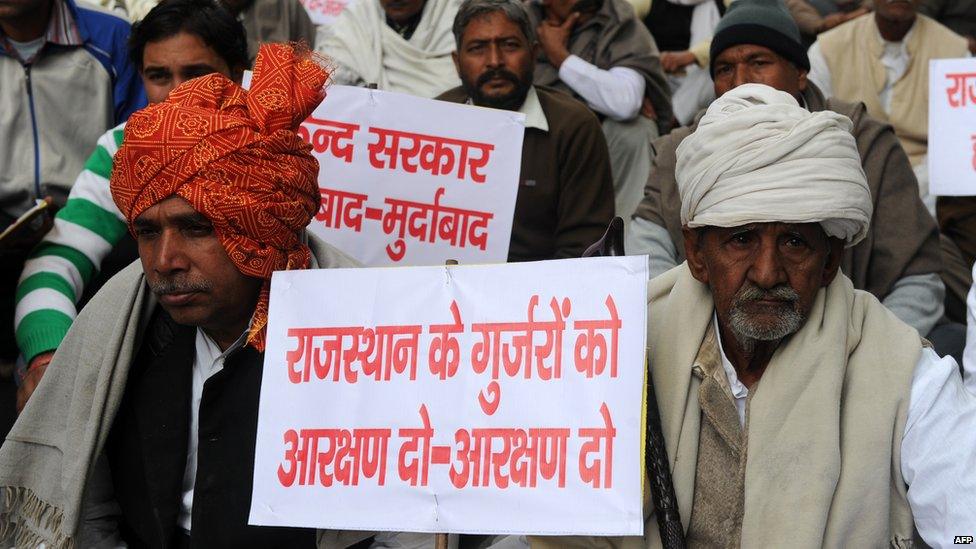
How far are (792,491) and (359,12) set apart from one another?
4791mm

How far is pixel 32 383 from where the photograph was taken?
4656 mm

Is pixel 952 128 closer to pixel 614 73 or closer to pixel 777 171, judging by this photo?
pixel 777 171

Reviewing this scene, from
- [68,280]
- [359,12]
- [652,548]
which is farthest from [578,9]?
[652,548]

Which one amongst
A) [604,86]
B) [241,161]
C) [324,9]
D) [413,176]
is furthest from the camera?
[324,9]

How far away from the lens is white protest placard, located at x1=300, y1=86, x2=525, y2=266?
5176 mm

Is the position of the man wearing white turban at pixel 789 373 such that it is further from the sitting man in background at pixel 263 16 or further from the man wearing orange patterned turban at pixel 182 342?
the sitting man in background at pixel 263 16

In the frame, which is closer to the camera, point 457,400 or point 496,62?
point 457,400

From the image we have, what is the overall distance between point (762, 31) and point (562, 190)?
115cm

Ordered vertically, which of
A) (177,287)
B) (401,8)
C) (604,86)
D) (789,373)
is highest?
(401,8)

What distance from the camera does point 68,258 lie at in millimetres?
5000

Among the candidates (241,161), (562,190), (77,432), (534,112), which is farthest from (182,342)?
(534,112)

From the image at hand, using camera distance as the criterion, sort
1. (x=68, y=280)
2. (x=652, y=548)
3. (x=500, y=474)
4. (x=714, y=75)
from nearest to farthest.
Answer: (x=500, y=474)
(x=652, y=548)
(x=68, y=280)
(x=714, y=75)

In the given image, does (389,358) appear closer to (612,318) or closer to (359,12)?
(612,318)

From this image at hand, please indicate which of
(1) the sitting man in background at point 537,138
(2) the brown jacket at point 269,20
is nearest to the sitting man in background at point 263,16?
(2) the brown jacket at point 269,20
